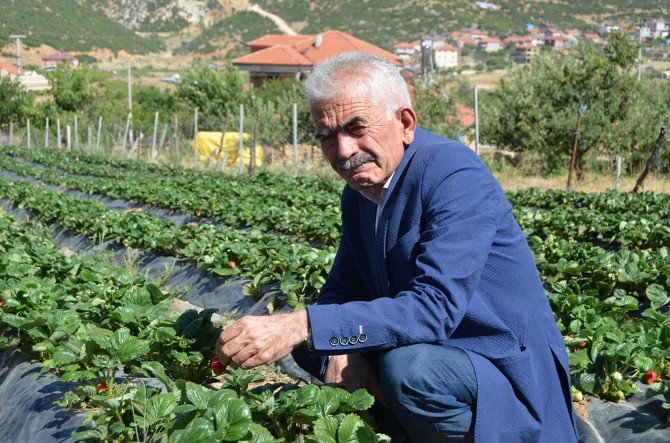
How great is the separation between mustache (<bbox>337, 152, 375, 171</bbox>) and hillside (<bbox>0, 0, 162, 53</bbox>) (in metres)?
102

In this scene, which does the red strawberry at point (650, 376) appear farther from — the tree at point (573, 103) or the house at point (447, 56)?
the house at point (447, 56)

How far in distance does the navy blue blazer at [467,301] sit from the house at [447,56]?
94778mm

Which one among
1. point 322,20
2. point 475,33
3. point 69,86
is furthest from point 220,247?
point 322,20

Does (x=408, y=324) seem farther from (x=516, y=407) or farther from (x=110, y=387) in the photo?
(x=110, y=387)

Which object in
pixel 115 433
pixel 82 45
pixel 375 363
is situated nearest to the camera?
pixel 115 433

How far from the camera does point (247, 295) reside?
5.47 m

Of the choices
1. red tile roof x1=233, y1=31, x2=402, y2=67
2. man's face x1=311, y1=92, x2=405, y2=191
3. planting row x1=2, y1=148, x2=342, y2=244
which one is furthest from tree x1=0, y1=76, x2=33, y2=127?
man's face x1=311, y1=92, x2=405, y2=191

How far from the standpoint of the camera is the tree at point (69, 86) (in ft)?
146

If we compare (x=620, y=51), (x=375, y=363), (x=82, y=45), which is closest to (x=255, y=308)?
(x=375, y=363)

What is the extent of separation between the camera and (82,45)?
10519cm

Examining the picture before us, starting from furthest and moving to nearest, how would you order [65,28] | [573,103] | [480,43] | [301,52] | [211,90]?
[65,28]
[480,43]
[301,52]
[211,90]
[573,103]

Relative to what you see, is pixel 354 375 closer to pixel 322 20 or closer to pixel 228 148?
pixel 228 148

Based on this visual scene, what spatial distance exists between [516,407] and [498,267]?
1.44 feet

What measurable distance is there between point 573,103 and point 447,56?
269 ft
